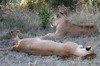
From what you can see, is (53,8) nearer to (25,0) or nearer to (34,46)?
(25,0)

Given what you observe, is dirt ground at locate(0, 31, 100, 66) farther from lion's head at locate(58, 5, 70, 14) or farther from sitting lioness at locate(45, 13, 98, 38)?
lion's head at locate(58, 5, 70, 14)

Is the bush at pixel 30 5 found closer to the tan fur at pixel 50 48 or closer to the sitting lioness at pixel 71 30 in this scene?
the sitting lioness at pixel 71 30

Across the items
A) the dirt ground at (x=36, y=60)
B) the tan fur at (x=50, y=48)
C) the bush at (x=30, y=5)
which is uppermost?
the tan fur at (x=50, y=48)

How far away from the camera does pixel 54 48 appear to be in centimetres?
524

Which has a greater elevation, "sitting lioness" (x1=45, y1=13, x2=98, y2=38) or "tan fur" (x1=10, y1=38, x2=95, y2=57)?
"tan fur" (x1=10, y1=38, x2=95, y2=57)

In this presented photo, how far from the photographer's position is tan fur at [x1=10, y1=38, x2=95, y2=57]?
16.7 feet

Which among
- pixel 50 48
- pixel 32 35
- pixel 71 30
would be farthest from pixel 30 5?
pixel 50 48

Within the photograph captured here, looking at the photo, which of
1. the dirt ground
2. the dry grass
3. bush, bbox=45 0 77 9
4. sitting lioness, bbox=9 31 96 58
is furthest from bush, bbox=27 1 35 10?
sitting lioness, bbox=9 31 96 58

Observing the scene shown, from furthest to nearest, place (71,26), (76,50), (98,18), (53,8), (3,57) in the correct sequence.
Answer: (53,8)
(98,18)
(71,26)
(3,57)
(76,50)

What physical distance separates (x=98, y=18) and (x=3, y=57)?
489 centimetres

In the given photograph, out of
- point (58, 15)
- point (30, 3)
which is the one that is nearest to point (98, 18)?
point (58, 15)

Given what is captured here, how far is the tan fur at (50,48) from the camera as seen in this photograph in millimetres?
5086

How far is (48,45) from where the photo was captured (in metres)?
5.32

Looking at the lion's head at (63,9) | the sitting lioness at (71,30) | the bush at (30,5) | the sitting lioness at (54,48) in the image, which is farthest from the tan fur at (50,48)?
the bush at (30,5)
